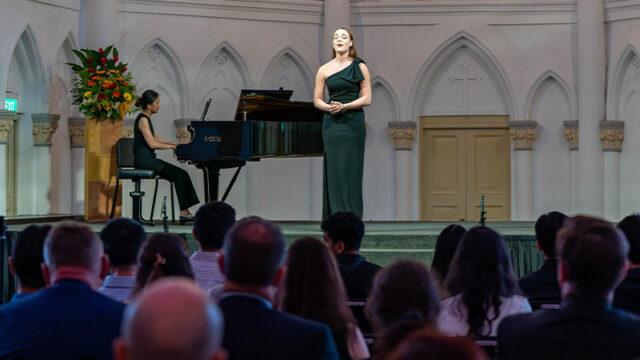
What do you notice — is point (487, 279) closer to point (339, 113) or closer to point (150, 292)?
point (150, 292)

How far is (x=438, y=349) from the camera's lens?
3.65 ft

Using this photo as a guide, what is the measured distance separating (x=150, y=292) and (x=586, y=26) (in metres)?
11.7

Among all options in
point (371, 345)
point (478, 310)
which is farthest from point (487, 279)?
point (371, 345)

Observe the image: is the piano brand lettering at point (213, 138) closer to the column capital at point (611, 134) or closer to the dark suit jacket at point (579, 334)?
the dark suit jacket at point (579, 334)

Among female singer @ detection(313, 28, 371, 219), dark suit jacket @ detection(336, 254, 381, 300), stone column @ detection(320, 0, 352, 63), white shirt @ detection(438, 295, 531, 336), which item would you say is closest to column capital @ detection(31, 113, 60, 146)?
stone column @ detection(320, 0, 352, 63)

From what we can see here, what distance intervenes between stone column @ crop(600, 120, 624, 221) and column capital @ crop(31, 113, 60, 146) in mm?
7305

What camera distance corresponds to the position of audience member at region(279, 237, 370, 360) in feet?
8.07

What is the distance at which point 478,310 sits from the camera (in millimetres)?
2955

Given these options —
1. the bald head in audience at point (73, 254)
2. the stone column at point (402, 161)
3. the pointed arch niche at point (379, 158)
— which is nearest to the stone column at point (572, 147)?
the stone column at point (402, 161)

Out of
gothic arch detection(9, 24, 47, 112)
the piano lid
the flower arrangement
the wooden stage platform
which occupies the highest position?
gothic arch detection(9, 24, 47, 112)

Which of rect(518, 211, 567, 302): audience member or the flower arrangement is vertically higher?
the flower arrangement

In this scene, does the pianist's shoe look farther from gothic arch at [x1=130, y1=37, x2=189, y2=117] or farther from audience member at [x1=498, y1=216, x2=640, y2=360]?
audience member at [x1=498, y1=216, x2=640, y2=360]

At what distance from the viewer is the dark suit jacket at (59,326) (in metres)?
2.15

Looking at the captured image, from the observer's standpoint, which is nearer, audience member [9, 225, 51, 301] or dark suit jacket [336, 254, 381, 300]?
audience member [9, 225, 51, 301]
